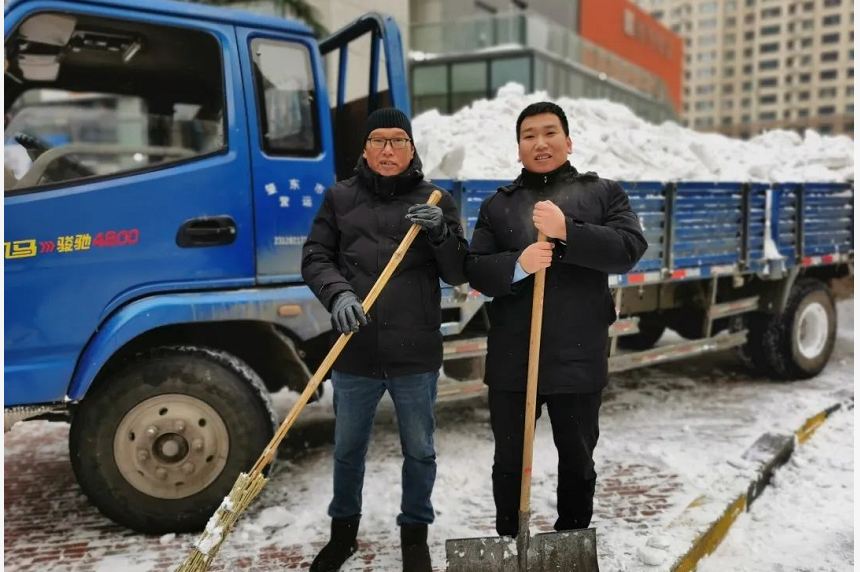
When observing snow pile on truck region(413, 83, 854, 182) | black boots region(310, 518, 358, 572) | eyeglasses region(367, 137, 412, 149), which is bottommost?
black boots region(310, 518, 358, 572)

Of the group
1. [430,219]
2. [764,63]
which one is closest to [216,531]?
[430,219]

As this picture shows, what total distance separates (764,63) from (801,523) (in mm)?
108267

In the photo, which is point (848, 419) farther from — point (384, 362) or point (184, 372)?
point (184, 372)

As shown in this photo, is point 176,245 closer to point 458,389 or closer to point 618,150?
point 458,389

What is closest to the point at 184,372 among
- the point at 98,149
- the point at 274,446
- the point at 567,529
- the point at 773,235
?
the point at 274,446

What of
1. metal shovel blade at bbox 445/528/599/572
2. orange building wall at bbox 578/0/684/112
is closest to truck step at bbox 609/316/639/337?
metal shovel blade at bbox 445/528/599/572

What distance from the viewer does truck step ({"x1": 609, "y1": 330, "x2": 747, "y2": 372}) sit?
505 cm

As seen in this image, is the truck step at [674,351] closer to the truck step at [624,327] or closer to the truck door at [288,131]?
the truck step at [624,327]

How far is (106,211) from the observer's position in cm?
328

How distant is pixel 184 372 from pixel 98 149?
1550 millimetres

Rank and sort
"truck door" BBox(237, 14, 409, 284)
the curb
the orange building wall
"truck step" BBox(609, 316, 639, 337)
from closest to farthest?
the curb → "truck door" BBox(237, 14, 409, 284) → "truck step" BBox(609, 316, 639, 337) → the orange building wall

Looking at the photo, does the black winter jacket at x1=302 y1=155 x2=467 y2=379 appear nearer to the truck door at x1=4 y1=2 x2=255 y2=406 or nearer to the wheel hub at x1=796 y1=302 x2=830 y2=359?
the truck door at x1=4 y1=2 x2=255 y2=406

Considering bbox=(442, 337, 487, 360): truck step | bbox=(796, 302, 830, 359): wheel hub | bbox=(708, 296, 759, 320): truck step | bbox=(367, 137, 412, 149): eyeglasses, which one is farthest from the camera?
bbox=(796, 302, 830, 359): wheel hub

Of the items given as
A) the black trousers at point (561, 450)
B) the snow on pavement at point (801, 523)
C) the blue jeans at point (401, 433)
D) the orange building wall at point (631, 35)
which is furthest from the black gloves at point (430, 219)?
the orange building wall at point (631, 35)
